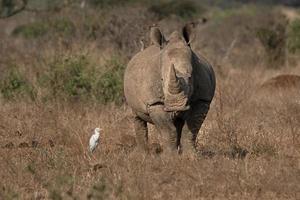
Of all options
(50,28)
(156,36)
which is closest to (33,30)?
(50,28)

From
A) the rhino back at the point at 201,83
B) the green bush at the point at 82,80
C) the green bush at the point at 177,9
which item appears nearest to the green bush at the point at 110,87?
the green bush at the point at 82,80

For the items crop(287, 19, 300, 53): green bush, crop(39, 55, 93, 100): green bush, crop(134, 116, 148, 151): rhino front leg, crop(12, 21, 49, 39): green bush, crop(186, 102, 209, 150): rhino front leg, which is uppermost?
crop(186, 102, 209, 150): rhino front leg

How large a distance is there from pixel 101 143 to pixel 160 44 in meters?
1.85

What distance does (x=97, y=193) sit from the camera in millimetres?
6789

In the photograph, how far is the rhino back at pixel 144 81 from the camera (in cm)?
868

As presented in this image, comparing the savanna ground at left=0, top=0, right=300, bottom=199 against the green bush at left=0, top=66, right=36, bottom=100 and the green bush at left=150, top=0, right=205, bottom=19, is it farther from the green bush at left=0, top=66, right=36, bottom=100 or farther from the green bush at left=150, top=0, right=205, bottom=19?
the green bush at left=150, top=0, right=205, bottom=19

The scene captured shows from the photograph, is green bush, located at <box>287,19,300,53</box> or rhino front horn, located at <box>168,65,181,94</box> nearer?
rhino front horn, located at <box>168,65,181,94</box>

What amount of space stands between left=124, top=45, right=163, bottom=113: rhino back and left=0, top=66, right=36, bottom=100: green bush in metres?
4.44

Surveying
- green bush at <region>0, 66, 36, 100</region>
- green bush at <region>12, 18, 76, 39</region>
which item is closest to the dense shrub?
green bush at <region>12, 18, 76, 39</region>

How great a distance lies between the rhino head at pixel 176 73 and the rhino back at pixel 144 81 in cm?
17

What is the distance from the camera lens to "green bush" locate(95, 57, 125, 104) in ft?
45.6

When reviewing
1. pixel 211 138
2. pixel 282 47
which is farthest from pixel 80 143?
pixel 282 47

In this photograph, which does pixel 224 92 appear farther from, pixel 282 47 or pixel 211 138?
pixel 282 47

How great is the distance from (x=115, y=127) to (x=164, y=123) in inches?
102
